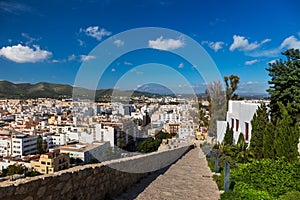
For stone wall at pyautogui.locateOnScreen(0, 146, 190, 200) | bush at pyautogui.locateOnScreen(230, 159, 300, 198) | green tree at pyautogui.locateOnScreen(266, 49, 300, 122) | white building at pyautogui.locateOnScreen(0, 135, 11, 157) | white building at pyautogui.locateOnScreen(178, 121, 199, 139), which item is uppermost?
green tree at pyautogui.locateOnScreen(266, 49, 300, 122)

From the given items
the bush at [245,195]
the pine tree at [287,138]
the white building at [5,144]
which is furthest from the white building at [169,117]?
the white building at [5,144]

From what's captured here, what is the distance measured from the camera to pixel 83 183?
394 cm

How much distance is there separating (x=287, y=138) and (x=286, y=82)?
316 cm

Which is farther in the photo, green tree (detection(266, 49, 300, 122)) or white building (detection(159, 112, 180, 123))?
white building (detection(159, 112, 180, 123))

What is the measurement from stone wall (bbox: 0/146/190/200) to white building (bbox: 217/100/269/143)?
773 cm

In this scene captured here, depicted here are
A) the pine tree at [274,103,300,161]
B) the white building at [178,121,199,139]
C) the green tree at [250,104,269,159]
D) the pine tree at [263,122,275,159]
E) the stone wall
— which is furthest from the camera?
the white building at [178,121,199,139]

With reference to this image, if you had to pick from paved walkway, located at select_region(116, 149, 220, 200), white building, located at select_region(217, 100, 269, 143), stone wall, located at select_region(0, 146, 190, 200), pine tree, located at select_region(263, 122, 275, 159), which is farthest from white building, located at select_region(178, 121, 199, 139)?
stone wall, located at select_region(0, 146, 190, 200)

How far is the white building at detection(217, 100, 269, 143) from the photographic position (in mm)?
12836

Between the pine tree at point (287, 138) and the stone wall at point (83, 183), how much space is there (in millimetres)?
4062

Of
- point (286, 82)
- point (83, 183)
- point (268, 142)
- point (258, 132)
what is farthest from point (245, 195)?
point (286, 82)

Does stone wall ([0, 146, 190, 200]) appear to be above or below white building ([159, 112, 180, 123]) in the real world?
above

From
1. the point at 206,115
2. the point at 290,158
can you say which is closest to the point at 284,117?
the point at 290,158

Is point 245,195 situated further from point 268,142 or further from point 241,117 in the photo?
point 241,117

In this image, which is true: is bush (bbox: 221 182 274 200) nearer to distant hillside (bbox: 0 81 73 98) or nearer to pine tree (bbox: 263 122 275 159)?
pine tree (bbox: 263 122 275 159)
